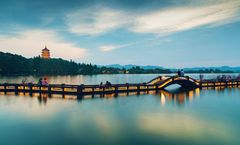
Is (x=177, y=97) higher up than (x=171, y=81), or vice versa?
(x=171, y=81)

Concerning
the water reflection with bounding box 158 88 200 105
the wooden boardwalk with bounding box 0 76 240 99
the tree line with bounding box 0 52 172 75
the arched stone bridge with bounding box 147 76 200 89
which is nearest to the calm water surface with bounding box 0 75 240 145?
the water reflection with bounding box 158 88 200 105

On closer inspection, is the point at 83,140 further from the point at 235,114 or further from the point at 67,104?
the point at 235,114

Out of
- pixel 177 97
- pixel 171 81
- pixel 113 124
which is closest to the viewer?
pixel 113 124

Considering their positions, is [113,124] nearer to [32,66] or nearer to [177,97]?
[177,97]

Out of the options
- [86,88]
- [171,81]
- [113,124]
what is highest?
[171,81]

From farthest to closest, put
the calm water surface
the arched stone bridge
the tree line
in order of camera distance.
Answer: the tree line → the arched stone bridge → the calm water surface

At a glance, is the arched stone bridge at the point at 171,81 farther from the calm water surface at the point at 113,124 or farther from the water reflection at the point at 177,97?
the calm water surface at the point at 113,124

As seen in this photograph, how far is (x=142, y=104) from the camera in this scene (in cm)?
3225

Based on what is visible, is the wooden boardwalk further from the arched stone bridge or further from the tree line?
the tree line

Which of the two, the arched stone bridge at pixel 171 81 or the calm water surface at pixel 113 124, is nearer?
the calm water surface at pixel 113 124

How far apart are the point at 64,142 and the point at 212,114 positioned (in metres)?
17.6

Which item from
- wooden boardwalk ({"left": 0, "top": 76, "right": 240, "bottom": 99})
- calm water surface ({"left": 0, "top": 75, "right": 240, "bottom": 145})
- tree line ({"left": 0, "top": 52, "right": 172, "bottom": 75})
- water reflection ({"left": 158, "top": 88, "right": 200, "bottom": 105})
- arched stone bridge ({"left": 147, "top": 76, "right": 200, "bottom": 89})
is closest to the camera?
calm water surface ({"left": 0, "top": 75, "right": 240, "bottom": 145})

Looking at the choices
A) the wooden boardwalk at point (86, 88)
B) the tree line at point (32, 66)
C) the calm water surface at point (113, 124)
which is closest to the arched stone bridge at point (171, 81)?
the wooden boardwalk at point (86, 88)

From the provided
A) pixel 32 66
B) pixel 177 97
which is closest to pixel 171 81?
pixel 177 97
